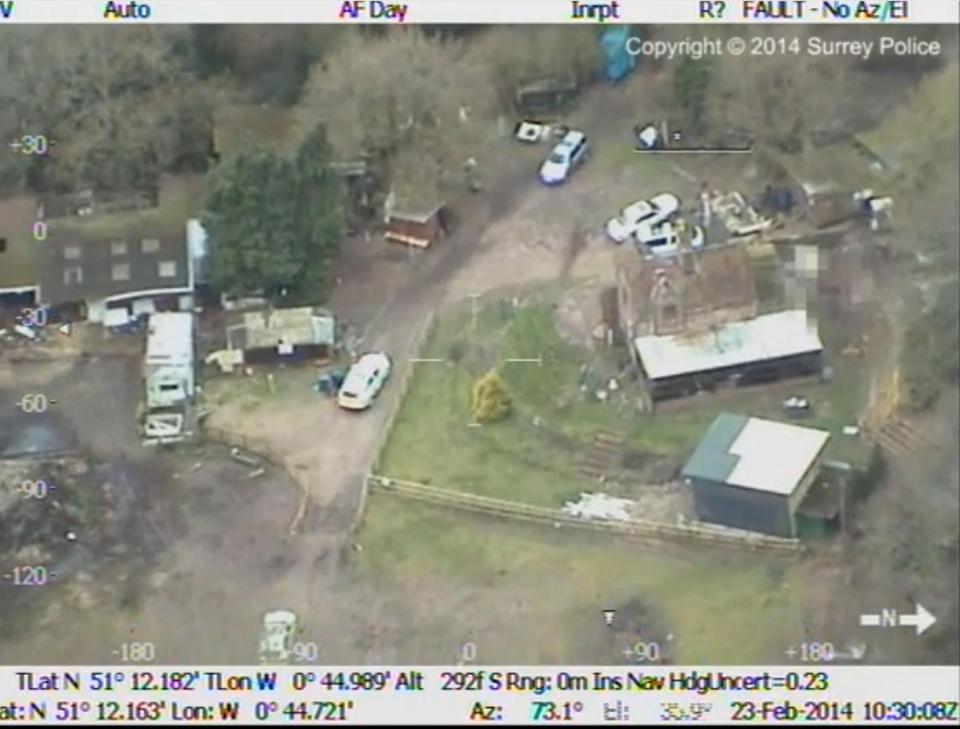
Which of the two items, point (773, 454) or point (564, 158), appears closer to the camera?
point (773, 454)

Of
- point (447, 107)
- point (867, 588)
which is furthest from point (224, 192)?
point (867, 588)

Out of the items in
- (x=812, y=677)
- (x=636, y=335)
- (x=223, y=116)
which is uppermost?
(x=223, y=116)

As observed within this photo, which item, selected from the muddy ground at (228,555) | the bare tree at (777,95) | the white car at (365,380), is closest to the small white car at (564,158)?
the muddy ground at (228,555)

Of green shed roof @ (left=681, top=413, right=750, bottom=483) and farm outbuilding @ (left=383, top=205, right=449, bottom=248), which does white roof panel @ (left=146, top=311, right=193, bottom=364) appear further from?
green shed roof @ (left=681, top=413, right=750, bottom=483)

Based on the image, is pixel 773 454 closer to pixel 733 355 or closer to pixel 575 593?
pixel 733 355

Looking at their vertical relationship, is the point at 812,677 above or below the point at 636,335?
below

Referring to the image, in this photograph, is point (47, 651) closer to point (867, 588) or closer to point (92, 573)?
point (92, 573)

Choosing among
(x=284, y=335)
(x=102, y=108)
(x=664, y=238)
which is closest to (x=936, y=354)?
(x=664, y=238)
